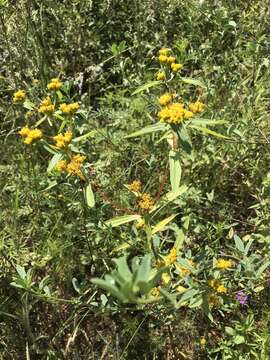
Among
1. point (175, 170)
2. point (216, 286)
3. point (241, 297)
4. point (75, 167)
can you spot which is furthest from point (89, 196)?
point (241, 297)

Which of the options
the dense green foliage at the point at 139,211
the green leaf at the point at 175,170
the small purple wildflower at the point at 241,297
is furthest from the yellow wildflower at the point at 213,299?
the green leaf at the point at 175,170

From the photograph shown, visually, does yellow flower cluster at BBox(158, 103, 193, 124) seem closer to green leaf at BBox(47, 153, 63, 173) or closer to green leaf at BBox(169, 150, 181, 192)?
green leaf at BBox(169, 150, 181, 192)

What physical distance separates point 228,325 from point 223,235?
1.46ft

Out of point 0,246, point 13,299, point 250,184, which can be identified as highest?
point 0,246

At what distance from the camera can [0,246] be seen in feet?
6.70

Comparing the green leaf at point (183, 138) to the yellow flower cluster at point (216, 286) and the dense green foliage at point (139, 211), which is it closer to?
the dense green foliage at point (139, 211)

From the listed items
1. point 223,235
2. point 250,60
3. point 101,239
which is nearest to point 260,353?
point 223,235

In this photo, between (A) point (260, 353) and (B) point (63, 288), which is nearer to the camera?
(A) point (260, 353)

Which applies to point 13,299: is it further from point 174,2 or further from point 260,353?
point 174,2

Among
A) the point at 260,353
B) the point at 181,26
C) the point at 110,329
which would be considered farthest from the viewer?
the point at 181,26

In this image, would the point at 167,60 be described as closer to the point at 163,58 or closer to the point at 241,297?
the point at 163,58

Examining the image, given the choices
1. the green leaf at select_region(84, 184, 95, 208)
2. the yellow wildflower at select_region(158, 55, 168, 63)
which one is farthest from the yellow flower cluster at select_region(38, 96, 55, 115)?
the yellow wildflower at select_region(158, 55, 168, 63)

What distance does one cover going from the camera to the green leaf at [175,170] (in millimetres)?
1565

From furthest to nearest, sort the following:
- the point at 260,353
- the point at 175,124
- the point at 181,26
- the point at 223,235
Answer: the point at 181,26 → the point at 223,235 → the point at 260,353 → the point at 175,124
